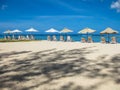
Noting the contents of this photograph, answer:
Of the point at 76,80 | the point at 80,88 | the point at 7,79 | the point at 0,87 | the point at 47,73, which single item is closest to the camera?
the point at 80,88

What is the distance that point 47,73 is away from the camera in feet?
20.6

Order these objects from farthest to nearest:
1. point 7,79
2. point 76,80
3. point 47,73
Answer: point 47,73 < point 7,79 < point 76,80

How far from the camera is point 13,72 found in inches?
259

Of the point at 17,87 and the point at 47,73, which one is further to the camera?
the point at 47,73

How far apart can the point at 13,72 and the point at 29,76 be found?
0.82 meters

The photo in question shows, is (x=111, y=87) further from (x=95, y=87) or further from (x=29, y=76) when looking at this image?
(x=29, y=76)

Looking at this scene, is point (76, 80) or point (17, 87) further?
point (76, 80)

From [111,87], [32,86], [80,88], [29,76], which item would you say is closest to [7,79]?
[29,76]

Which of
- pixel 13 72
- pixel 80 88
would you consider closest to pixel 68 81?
pixel 80 88

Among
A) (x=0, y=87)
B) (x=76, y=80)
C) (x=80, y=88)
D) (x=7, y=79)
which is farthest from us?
(x=7, y=79)

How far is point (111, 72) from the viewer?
238 inches

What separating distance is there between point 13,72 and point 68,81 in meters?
2.05

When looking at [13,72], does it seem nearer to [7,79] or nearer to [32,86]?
[7,79]

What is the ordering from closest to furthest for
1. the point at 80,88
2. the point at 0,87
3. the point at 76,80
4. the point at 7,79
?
the point at 80,88, the point at 0,87, the point at 76,80, the point at 7,79
